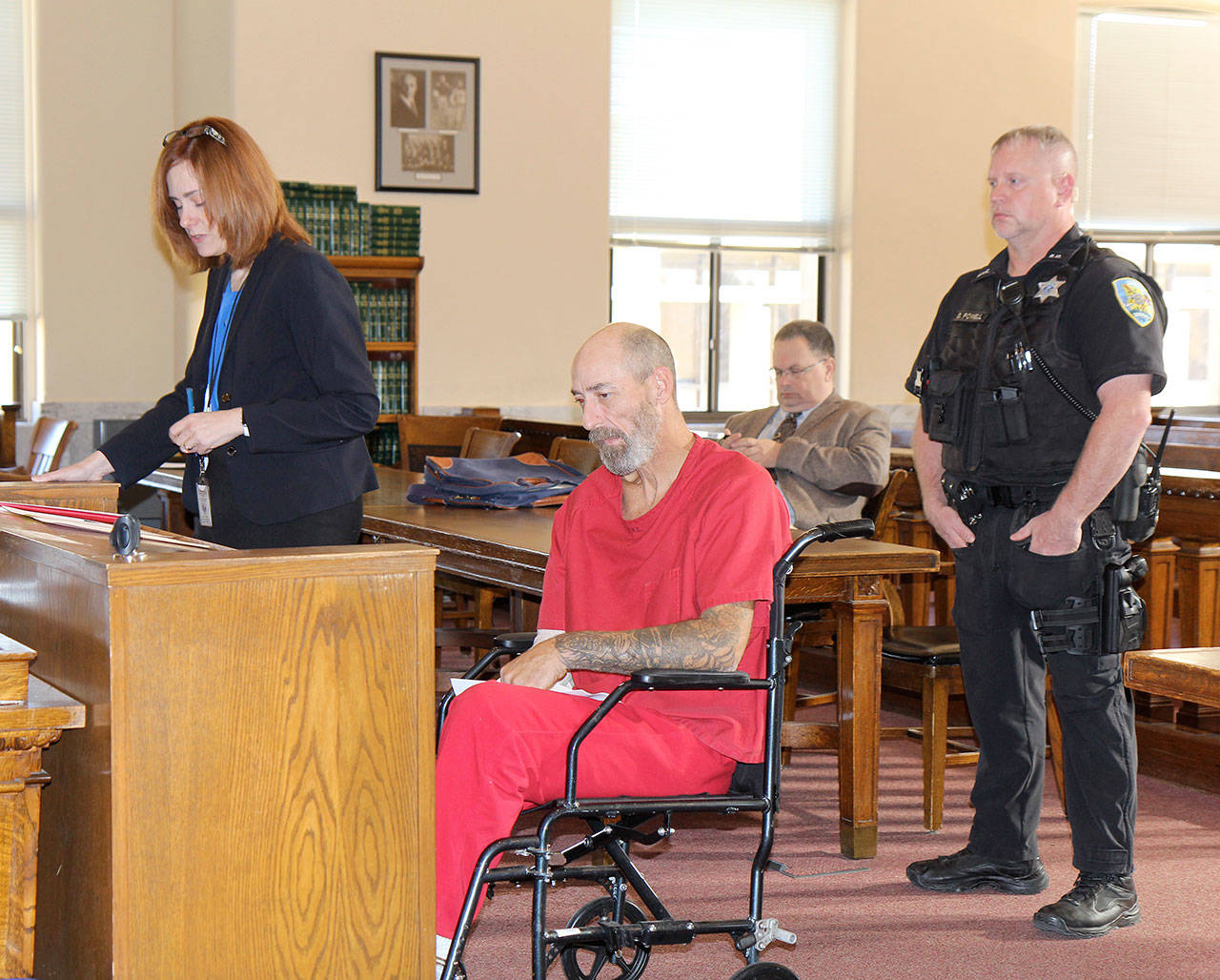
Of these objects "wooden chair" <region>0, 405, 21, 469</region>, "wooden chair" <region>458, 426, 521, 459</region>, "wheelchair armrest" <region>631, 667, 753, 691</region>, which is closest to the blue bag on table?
"wooden chair" <region>458, 426, 521, 459</region>

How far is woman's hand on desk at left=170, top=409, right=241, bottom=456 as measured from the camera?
8.05 ft

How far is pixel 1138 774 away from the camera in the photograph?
4.25 m

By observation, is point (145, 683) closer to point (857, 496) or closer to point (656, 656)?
point (656, 656)

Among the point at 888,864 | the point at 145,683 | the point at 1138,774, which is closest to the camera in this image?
the point at 145,683

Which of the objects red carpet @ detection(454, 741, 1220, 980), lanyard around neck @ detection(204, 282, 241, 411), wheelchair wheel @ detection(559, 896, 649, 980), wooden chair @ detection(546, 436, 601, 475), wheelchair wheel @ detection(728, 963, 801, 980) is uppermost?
lanyard around neck @ detection(204, 282, 241, 411)

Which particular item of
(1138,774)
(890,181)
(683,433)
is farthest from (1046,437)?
(890,181)

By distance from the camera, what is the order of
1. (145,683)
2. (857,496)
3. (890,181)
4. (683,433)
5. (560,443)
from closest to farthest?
(145,683), (683,433), (857,496), (560,443), (890,181)

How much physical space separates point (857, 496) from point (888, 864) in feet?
3.38

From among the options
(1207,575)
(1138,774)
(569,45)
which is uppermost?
(569,45)

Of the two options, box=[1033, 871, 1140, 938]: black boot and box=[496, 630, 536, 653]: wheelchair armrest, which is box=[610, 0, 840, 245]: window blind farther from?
box=[496, 630, 536, 653]: wheelchair armrest

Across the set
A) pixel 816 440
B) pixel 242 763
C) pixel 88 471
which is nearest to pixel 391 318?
pixel 816 440

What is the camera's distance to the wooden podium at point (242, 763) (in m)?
1.71

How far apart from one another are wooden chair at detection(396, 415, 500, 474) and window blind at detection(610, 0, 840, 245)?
236 cm

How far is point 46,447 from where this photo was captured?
6852 mm
